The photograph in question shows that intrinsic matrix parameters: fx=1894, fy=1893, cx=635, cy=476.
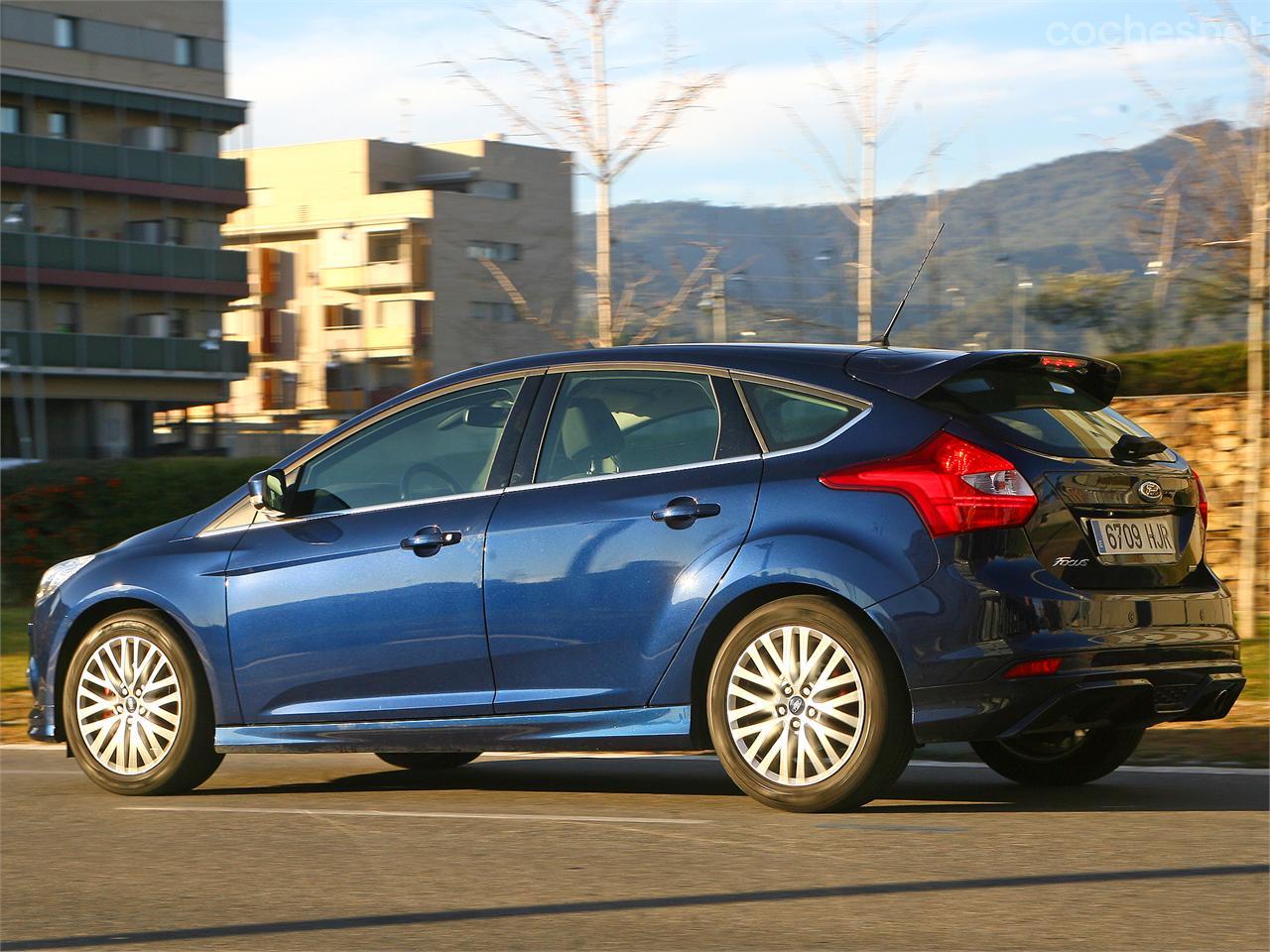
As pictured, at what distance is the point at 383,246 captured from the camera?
266 feet

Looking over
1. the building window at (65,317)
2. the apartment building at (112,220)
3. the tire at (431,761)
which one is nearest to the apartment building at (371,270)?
the apartment building at (112,220)

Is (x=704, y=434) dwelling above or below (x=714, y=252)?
below

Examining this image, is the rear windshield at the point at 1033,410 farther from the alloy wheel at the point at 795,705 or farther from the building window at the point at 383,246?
the building window at the point at 383,246

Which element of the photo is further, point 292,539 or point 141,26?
point 141,26

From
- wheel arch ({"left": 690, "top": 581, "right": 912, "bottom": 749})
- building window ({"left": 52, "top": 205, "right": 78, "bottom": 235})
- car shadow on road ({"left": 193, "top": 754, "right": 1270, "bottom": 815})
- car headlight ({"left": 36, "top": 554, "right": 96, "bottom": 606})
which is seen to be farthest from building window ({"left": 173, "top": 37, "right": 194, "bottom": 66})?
wheel arch ({"left": 690, "top": 581, "right": 912, "bottom": 749})

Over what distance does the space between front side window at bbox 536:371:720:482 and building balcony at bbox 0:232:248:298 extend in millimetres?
52823

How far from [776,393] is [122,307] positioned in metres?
57.9

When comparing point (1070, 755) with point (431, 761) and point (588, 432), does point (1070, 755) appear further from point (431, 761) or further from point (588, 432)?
→ point (431, 761)

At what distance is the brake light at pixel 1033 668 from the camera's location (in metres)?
6.23

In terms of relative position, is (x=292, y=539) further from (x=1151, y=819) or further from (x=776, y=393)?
(x=1151, y=819)

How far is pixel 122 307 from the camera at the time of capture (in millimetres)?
61844

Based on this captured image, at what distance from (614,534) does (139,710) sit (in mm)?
2288

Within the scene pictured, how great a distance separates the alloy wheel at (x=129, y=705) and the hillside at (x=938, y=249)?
732 cm

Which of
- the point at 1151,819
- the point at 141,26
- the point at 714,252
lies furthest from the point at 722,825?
the point at 141,26
